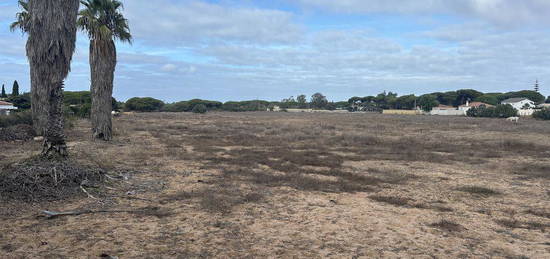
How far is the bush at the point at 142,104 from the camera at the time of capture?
240 ft

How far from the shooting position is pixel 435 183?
32.9 feet

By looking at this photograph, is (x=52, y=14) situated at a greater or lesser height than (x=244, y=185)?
greater

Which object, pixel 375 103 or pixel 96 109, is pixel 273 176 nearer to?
pixel 96 109

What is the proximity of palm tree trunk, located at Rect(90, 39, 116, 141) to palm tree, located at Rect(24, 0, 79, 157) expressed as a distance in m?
7.75

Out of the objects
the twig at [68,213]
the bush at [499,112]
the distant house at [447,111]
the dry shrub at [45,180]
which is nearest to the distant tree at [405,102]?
the distant house at [447,111]

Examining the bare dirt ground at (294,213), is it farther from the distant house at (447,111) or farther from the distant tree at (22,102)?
the distant house at (447,111)

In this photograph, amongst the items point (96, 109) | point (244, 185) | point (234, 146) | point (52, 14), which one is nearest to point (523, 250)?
point (244, 185)

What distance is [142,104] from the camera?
73.9 m

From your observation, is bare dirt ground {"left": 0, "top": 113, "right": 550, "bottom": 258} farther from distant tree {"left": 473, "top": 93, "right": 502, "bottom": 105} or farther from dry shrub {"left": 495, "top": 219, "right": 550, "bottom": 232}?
distant tree {"left": 473, "top": 93, "right": 502, "bottom": 105}

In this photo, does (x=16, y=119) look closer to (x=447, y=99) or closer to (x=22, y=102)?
(x=22, y=102)

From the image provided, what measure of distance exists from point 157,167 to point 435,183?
26.6ft

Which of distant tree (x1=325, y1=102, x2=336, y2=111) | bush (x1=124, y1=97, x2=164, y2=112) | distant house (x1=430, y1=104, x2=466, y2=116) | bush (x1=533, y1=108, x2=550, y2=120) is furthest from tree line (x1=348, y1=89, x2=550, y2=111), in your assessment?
bush (x1=124, y1=97, x2=164, y2=112)

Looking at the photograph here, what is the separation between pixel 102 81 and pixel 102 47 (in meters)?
1.53

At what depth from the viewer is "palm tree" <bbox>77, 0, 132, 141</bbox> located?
16.0 metres
